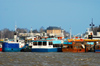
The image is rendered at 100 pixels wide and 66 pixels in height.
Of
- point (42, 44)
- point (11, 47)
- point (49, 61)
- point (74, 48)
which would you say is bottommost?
point (49, 61)

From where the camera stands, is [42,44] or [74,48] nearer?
[74,48]

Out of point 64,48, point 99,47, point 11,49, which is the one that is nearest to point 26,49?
point 11,49

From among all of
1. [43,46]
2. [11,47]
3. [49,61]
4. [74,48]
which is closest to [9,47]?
[11,47]

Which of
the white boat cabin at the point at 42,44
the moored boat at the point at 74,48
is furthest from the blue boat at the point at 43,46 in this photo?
the moored boat at the point at 74,48

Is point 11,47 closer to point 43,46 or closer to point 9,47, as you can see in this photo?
point 9,47

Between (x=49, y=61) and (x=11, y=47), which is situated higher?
(x=11, y=47)

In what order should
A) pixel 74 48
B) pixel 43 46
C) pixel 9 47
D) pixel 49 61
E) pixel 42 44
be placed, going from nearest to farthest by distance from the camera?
pixel 49 61 → pixel 43 46 → pixel 74 48 → pixel 42 44 → pixel 9 47

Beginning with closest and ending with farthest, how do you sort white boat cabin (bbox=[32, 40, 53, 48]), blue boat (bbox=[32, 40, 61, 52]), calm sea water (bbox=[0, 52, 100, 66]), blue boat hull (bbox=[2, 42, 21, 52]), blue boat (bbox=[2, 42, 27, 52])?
calm sea water (bbox=[0, 52, 100, 66]), blue boat (bbox=[32, 40, 61, 52]), white boat cabin (bbox=[32, 40, 53, 48]), blue boat hull (bbox=[2, 42, 21, 52]), blue boat (bbox=[2, 42, 27, 52])

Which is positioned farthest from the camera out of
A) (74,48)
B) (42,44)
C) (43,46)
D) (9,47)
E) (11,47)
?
(11,47)

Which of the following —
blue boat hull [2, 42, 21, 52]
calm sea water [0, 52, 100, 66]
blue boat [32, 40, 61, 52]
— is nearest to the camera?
calm sea water [0, 52, 100, 66]

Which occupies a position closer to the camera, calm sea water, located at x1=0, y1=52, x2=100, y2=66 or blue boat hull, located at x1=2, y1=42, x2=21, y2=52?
calm sea water, located at x1=0, y1=52, x2=100, y2=66

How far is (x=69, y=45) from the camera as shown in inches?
4456

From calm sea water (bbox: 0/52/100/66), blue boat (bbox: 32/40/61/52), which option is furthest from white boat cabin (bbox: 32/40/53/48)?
calm sea water (bbox: 0/52/100/66)

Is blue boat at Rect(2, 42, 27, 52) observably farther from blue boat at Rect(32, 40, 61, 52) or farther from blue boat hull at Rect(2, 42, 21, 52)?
blue boat at Rect(32, 40, 61, 52)
